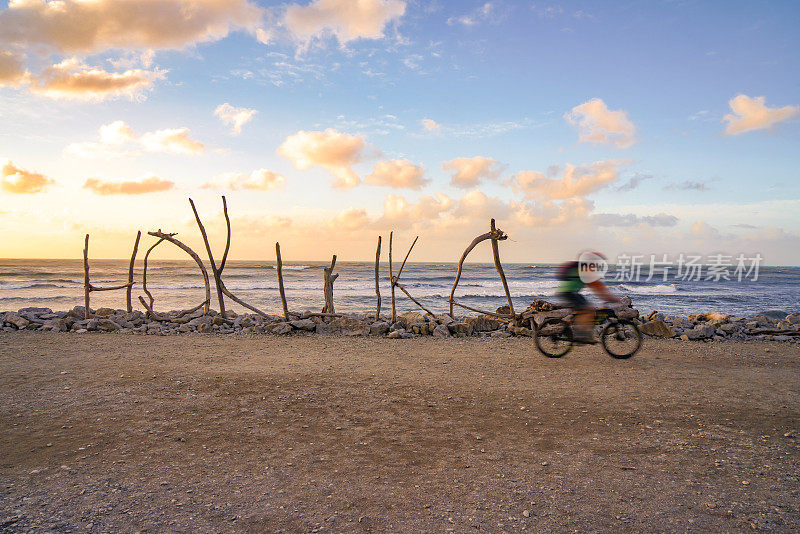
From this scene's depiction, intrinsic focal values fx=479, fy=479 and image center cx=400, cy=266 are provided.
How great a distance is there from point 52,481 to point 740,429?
677 centimetres

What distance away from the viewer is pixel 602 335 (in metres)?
9.24

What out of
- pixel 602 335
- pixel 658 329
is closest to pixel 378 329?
pixel 602 335

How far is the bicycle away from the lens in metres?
8.88

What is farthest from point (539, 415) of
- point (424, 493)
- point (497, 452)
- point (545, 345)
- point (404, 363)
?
point (545, 345)

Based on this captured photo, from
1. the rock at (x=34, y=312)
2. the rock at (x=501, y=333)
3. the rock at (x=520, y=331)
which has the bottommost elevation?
the rock at (x=501, y=333)

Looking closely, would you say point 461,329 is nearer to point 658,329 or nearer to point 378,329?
point 378,329

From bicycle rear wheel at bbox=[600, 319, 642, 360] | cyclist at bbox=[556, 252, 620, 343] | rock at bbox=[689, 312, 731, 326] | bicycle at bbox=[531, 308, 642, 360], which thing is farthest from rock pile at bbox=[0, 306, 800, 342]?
cyclist at bbox=[556, 252, 620, 343]

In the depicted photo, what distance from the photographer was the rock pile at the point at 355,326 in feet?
40.0

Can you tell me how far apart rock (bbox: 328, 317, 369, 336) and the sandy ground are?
3962mm

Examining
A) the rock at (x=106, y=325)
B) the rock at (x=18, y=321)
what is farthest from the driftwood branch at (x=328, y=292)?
the rock at (x=18, y=321)

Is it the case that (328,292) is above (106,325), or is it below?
above

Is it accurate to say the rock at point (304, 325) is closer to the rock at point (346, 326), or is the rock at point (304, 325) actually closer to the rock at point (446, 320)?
the rock at point (346, 326)

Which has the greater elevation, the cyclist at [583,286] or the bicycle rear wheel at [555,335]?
the cyclist at [583,286]

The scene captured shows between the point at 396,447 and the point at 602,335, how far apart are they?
6.02 m
